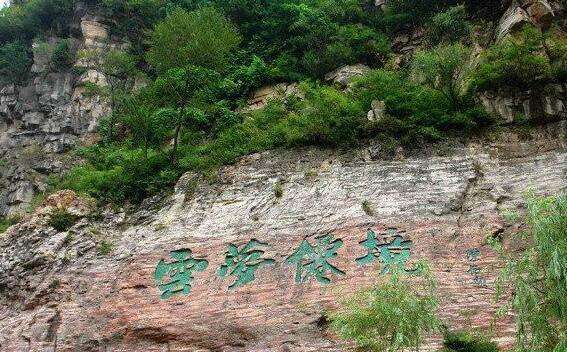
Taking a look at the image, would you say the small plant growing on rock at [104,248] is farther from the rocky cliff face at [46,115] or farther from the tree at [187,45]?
the rocky cliff face at [46,115]

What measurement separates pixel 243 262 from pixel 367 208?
2164mm

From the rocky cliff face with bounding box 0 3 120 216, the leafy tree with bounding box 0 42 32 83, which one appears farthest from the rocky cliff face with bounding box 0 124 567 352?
the leafy tree with bounding box 0 42 32 83

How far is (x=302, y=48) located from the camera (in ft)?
50.2

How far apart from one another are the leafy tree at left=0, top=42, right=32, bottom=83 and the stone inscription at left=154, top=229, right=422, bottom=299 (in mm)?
12393

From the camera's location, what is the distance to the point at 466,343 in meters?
7.03

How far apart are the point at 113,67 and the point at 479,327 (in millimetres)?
13622

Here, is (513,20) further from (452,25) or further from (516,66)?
(516,66)

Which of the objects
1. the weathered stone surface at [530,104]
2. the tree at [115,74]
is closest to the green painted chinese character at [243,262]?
the weathered stone surface at [530,104]

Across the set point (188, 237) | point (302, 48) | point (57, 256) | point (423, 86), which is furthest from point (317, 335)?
point (302, 48)

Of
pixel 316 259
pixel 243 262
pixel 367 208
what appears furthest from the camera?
pixel 367 208

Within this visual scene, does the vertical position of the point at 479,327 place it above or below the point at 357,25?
below

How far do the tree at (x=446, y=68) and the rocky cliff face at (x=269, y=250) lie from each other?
142 centimetres

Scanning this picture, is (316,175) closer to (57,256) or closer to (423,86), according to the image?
(423,86)

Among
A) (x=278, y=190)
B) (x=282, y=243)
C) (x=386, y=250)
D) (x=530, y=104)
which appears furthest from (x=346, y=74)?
(x=386, y=250)
